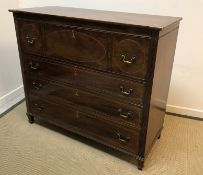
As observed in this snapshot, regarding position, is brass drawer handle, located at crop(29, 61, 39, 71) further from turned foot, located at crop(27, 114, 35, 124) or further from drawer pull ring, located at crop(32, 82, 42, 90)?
turned foot, located at crop(27, 114, 35, 124)

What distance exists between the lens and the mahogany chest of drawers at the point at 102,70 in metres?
1.31

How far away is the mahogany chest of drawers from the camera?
1312 millimetres

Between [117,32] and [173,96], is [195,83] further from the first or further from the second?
[117,32]

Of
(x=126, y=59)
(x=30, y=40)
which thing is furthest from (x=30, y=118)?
(x=126, y=59)

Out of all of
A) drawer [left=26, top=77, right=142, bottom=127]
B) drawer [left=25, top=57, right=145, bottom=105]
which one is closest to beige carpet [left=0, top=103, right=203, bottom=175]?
drawer [left=26, top=77, right=142, bottom=127]

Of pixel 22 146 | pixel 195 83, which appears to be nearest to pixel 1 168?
pixel 22 146

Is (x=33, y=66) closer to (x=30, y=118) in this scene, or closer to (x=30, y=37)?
(x=30, y=37)

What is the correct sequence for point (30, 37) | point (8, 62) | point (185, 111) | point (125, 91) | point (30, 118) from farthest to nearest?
point (8, 62)
point (185, 111)
point (30, 118)
point (30, 37)
point (125, 91)

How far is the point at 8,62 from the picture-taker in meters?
2.35

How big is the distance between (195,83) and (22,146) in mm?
1597

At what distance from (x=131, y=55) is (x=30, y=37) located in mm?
821

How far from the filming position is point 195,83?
2.07m

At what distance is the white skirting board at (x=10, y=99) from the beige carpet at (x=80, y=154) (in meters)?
0.27

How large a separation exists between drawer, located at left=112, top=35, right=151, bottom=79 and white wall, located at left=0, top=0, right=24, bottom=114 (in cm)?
138
